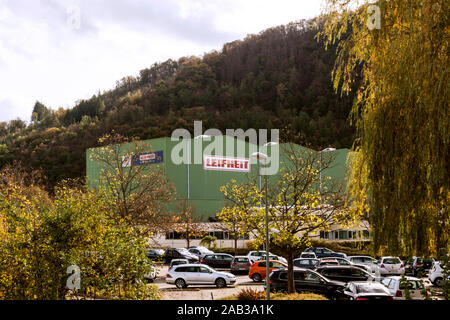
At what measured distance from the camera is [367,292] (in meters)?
17.5

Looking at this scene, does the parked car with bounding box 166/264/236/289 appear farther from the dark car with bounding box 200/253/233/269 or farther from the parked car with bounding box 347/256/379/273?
the parked car with bounding box 347/256/379/273

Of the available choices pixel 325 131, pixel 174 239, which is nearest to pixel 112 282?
pixel 174 239

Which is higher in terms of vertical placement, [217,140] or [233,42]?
[233,42]

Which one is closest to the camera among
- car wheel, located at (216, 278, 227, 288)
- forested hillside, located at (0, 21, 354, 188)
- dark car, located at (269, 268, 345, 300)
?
dark car, located at (269, 268, 345, 300)

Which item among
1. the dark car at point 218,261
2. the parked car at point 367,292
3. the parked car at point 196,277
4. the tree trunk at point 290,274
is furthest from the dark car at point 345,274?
the dark car at point 218,261

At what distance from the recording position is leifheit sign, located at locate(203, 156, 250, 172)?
2462 inches

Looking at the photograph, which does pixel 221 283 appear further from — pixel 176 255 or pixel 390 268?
pixel 176 255

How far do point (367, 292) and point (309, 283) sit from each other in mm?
6029

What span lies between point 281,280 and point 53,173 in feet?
290

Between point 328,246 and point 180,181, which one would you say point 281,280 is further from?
point 180,181

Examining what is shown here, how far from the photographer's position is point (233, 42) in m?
175

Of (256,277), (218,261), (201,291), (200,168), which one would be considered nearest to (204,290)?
(201,291)

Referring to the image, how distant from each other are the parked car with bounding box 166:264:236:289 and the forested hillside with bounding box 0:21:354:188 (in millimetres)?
75577

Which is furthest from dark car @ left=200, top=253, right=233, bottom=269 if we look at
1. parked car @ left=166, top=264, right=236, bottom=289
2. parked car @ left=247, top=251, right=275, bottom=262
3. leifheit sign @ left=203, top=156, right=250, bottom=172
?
leifheit sign @ left=203, top=156, right=250, bottom=172
